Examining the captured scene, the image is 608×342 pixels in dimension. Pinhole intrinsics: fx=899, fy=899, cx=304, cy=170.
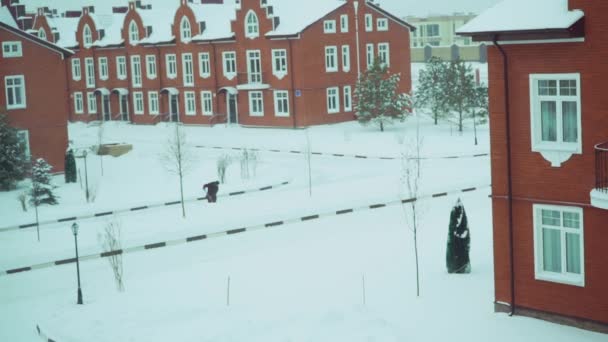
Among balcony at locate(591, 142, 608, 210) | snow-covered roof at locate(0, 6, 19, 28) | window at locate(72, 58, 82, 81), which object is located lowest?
balcony at locate(591, 142, 608, 210)

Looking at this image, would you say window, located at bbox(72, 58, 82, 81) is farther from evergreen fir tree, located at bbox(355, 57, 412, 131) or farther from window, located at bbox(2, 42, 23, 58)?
window, located at bbox(2, 42, 23, 58)

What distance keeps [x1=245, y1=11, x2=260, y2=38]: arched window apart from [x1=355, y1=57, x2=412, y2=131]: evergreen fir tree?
25.1ft

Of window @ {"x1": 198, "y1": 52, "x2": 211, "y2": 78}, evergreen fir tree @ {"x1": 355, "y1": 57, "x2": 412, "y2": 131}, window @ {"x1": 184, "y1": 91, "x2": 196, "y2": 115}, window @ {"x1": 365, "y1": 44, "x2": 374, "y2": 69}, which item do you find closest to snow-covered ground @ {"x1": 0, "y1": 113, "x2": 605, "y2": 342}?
evergreen fir tree @ {"x1": 355, "y1": 57, "x2": 412, "y2": 131}

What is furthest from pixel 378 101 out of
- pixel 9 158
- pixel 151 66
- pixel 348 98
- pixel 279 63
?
pixel 9 158

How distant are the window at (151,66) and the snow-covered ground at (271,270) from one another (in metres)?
25.4

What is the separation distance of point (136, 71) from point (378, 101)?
70.4 ft

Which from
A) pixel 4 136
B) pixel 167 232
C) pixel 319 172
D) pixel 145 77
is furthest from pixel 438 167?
pixel 145 77

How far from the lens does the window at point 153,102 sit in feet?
204

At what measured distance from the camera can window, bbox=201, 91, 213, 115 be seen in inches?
2280

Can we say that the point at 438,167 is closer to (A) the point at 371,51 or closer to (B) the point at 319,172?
(B) the point at 319,172

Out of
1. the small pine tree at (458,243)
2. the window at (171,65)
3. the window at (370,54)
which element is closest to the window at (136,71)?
the window at (171,65)

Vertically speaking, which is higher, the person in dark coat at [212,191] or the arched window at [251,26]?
the arched window at [251,26]

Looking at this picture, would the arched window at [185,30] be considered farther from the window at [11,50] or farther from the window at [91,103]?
the window at [11,50]

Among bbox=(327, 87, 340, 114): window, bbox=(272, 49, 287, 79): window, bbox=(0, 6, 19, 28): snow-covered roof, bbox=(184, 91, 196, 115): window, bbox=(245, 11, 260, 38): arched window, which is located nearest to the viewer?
bbox=(0, 6, 19, 28): snow-covered roof
